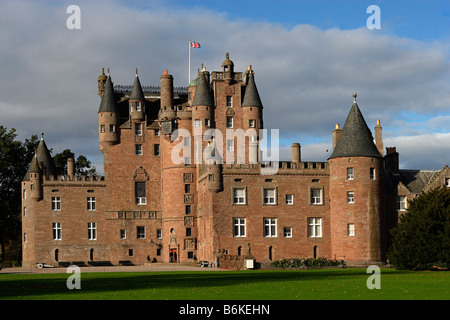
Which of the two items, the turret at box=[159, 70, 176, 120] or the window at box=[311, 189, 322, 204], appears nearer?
the window at box=[311, 189, 322, 204]

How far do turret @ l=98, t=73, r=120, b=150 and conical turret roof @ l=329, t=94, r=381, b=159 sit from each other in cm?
2569

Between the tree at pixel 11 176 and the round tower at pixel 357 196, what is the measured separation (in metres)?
41.8

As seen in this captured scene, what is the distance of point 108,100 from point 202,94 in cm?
1187

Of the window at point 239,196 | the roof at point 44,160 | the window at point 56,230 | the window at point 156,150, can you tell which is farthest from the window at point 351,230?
the roof at point 44,160

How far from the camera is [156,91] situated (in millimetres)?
88688

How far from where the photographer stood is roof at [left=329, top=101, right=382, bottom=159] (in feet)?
225

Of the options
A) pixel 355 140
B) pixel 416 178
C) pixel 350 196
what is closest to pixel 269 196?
pixel 350 196

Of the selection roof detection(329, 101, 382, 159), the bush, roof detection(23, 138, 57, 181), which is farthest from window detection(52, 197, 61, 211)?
roof detection(329, 101, 382, 159)

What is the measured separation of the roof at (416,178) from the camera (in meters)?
72.8

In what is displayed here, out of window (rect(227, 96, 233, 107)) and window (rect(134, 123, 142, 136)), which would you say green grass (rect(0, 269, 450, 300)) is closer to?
window (rect(227, 96, 233, 107))

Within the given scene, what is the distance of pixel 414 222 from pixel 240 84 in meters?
31.5

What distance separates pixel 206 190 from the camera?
71.8m

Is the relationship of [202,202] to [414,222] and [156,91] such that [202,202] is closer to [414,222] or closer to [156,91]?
[156,91]

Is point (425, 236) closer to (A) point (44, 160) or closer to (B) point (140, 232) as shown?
(B) point (140, 232)
